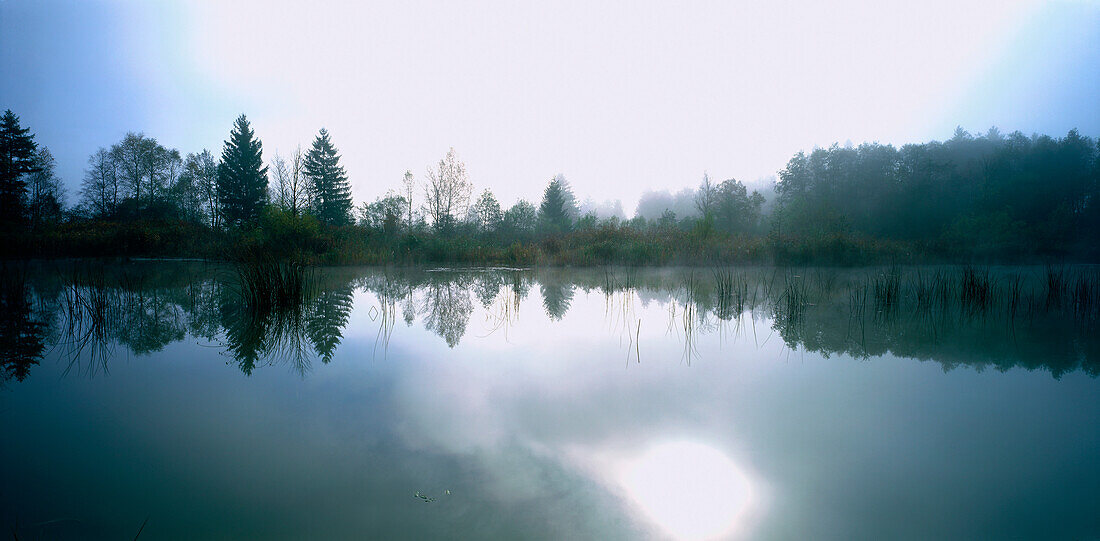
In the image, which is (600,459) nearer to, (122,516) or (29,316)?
(122,516)

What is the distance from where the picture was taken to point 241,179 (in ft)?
98.8

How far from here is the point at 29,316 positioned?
457 cm

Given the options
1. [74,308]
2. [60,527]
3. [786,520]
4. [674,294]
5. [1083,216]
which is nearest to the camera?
[60,527]

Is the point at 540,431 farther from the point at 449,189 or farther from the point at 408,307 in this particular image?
the point at 449,189

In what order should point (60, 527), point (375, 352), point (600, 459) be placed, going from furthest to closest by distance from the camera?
point (375, 352)
point (600, 459)
point (60, 527)

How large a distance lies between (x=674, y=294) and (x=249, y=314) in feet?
18.7

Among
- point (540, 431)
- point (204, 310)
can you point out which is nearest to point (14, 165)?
point (204, 310)

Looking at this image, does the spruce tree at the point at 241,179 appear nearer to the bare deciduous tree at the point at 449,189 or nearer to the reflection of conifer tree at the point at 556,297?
the bare deciduous tree at the point at 449,189

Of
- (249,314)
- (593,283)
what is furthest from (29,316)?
(593,283)

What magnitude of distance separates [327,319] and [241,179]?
107 ft

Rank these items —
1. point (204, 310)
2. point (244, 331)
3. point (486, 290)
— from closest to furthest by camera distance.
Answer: point (244, 331) → point (204, 310) → point (486, 290)

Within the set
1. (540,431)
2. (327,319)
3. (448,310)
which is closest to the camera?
(540,431)

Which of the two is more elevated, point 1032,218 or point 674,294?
point 1032,218

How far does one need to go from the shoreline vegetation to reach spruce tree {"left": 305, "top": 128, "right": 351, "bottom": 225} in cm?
11
